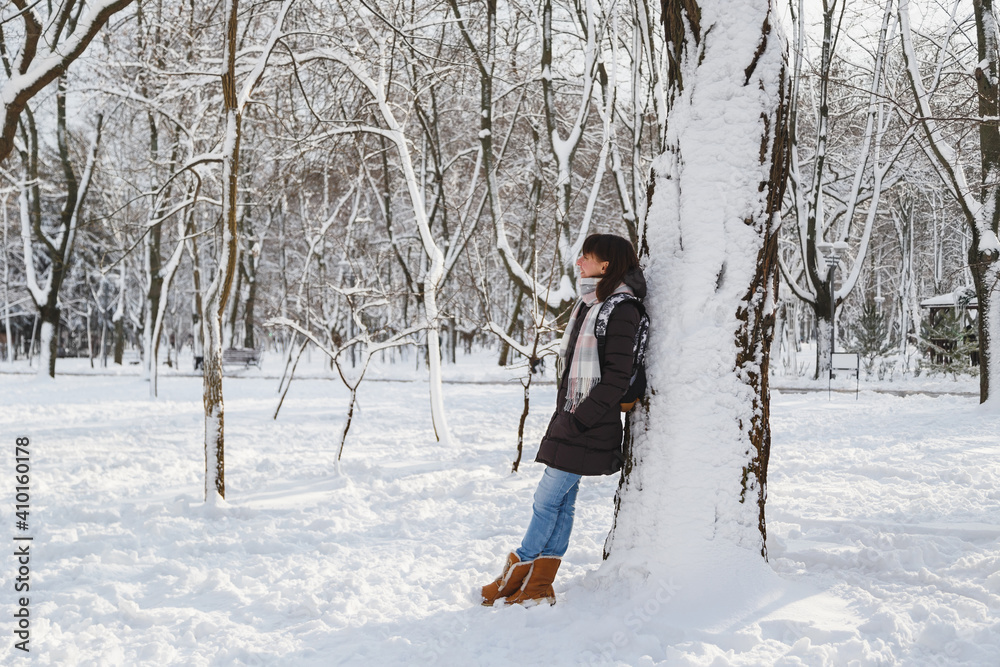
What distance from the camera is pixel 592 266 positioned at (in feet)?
10.7

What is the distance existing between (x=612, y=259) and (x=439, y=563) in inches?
81.8

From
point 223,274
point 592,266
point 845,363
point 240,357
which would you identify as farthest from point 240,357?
point 592,266

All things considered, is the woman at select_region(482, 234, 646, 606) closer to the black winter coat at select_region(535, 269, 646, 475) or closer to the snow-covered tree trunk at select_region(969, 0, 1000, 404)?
the black winter coat at select_region(535, 269, 646, 475)

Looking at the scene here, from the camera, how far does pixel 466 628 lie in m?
3.01

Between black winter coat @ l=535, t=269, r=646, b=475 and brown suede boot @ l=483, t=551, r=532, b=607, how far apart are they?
0.51 meters

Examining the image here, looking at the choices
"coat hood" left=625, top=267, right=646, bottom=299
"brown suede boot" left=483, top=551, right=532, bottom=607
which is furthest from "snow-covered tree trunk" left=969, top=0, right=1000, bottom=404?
"brown suede boot" left=483, top=551, right=532, bottom=607

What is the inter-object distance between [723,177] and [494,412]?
911 centimetres

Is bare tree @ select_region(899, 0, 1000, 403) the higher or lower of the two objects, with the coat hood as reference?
higher

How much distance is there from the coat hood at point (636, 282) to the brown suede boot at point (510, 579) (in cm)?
141

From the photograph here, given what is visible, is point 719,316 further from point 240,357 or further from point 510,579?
point 240,357

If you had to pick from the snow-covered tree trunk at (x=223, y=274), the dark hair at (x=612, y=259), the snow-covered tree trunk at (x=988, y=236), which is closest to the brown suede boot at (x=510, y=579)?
the dark hair at (x=612, y=259)

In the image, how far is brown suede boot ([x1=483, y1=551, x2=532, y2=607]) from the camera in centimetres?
324

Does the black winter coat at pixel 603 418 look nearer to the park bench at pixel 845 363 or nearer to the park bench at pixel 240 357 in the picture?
the park bench at pixel 845 363

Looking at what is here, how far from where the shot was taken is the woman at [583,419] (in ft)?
10.1
